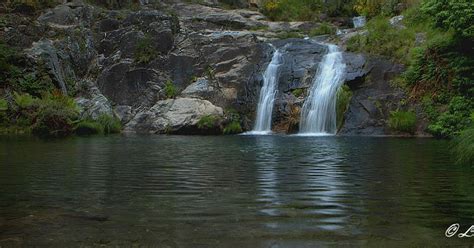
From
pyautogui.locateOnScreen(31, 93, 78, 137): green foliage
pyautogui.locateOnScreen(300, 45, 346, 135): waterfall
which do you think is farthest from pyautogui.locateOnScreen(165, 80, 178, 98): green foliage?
pyautogui.locateOnScreen(300, 45, 346, 135): waterfall

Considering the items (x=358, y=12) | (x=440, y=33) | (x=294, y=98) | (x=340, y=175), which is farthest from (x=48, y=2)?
(x=340, y=175)

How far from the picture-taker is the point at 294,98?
25.7 m

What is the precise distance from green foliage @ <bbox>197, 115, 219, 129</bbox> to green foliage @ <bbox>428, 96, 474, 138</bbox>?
33.7ft

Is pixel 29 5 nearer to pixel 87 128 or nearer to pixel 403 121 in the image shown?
pixel 87 128

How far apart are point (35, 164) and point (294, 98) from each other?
56.0 ft

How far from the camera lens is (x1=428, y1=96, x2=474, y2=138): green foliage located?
20078 millimetres

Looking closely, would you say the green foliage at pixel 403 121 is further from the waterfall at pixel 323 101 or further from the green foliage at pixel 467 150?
the green foliage at pixel 467 150

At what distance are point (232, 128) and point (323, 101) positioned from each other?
4.78 meters

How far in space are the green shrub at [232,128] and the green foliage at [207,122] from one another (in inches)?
24.0

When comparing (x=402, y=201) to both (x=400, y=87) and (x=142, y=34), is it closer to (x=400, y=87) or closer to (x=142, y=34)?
(x=400, y=87)

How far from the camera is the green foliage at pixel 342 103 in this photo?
930 inches

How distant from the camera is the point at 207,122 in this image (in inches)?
987

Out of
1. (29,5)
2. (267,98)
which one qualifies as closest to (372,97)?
(267,98)

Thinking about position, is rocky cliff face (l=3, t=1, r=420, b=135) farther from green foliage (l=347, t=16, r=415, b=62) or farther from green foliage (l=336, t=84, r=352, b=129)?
green foliage (l=347, t=16, r=415, b=62)
